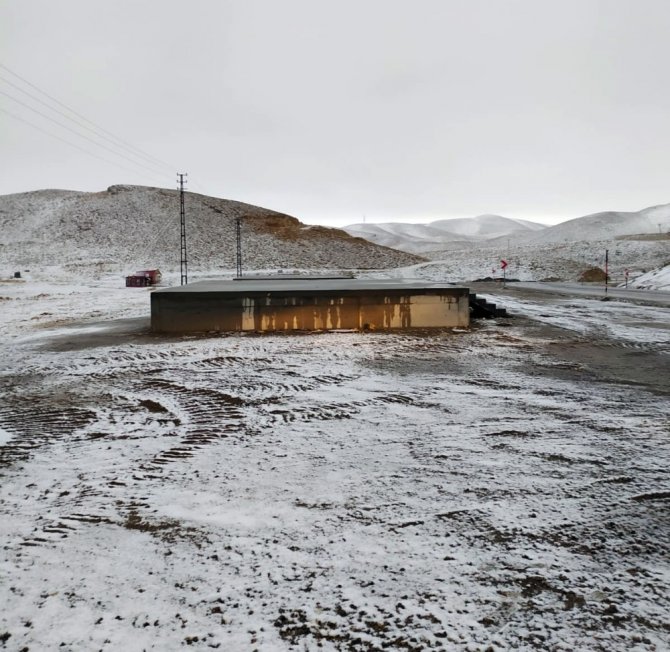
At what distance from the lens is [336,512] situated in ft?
11.2

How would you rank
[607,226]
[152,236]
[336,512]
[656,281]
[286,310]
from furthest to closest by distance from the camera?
1. [607,226]
2. [152,236]
3. [656,281]
4. [286,310]
5. [336,512]

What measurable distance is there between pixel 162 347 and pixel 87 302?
14.3 metres

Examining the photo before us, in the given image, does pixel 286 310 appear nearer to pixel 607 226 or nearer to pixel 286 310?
pixel 286 310

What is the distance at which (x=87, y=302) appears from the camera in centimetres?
2209

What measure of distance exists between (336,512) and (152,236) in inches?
3336

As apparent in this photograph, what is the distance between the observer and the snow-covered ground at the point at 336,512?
94.1 inches

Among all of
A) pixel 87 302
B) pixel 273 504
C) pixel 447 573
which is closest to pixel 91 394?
pixel 273 504

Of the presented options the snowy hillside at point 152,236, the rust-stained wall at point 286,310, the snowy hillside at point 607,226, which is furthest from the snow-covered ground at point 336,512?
the snowy hillside at point 607,226

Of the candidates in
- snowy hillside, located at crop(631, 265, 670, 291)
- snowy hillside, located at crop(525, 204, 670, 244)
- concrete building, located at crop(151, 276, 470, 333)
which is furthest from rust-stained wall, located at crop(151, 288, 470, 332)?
snowy hillside, located at crop(525, 204, 670, 244)

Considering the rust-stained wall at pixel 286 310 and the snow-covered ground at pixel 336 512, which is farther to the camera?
the rust-stained wall at pixel 286 310

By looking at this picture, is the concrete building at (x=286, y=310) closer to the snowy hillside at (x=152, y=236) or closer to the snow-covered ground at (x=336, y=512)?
the snow-covered ground at (x=336, y=512)

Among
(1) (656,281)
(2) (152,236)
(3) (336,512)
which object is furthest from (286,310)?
(2) (152,236)

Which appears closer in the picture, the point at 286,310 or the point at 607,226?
the point at 286,310

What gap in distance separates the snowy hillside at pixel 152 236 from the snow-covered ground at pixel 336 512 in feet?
202
